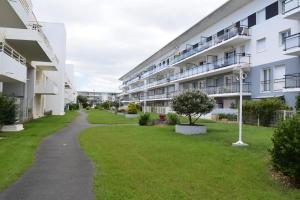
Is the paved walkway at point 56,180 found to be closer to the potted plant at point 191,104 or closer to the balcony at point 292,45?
the potted plant at point 191,104

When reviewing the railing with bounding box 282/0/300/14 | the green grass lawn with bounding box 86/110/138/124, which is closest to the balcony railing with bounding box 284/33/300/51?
the railing with bounding box 282/0/300/14

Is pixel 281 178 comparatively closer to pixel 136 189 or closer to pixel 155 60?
pixel 136 189

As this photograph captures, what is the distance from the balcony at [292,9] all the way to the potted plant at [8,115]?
768 inches

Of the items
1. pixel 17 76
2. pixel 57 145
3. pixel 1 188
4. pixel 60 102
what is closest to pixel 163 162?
pixel 1 188

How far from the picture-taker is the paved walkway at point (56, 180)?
22.1ft

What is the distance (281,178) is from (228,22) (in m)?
31.6

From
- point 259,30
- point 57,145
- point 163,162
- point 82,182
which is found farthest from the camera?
point 259,30

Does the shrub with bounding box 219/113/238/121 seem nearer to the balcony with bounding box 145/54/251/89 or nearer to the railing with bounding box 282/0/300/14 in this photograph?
the balcony with bounding box 145/54/251/89

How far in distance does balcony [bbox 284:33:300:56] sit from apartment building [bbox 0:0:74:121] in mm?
17549

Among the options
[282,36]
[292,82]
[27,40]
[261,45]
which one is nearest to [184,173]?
[27,40]

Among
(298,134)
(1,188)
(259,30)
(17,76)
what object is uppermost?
(259,30)

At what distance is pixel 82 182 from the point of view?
25.5ft

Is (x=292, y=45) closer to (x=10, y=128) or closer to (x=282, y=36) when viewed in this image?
(x=282, y=36)

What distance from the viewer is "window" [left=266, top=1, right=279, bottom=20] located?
2902 cm
